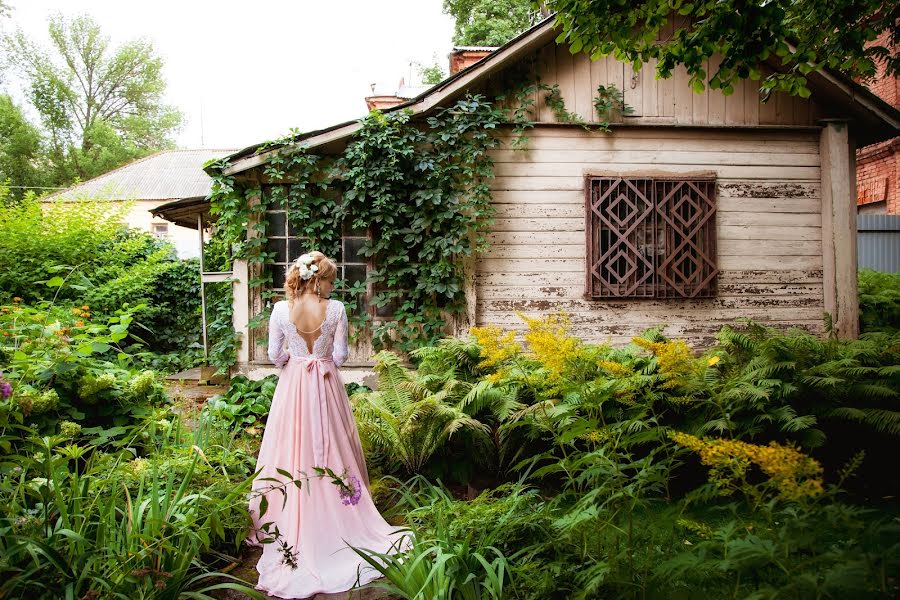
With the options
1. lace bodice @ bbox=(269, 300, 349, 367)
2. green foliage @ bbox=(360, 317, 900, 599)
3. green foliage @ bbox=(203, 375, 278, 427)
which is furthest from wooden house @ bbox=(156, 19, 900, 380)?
lace bodice @ bbox=(269, 300, 349, 367)

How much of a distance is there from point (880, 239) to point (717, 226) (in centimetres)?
867

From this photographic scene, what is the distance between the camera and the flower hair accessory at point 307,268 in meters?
4.16

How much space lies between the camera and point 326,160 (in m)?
7.99

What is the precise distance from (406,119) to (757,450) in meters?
6.65

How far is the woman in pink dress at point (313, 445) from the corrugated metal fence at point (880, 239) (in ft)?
46.5

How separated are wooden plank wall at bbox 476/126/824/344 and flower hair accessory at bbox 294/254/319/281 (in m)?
4.09

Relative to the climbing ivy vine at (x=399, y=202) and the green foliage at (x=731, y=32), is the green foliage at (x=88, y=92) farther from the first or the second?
the green foliage at (x=731, y=32)

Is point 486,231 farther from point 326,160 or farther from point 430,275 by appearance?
point 326,160

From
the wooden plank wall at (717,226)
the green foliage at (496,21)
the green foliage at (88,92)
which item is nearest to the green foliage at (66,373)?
the wooden plank wall at (717,226)

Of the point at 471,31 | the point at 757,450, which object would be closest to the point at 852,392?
the point at 757,450

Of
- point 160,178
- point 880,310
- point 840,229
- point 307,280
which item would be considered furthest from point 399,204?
point 160,178

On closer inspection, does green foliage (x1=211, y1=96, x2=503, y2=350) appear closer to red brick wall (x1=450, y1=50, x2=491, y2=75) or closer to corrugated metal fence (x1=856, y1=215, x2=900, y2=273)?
red brick wall (x1=450, y1=50, x2=491, y2=75)

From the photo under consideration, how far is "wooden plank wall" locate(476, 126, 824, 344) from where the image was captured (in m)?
8.09

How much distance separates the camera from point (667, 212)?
8.16m
